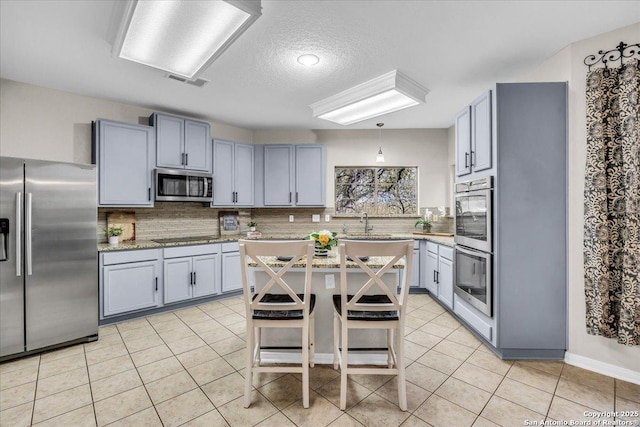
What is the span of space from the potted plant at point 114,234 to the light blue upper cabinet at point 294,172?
2.09 meters

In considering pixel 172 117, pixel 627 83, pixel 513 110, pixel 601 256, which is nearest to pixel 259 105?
pixel 172 117

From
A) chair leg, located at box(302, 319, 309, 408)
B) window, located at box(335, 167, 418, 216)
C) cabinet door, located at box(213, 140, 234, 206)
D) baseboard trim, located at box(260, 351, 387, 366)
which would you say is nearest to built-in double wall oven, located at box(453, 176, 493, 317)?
baseboard trim, located at box(260, 351, 387, 366)

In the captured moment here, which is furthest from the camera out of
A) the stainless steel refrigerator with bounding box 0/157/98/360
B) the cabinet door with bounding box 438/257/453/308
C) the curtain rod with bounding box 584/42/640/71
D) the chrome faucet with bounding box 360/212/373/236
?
the chrome faucet with bounding box 360/212/373/236

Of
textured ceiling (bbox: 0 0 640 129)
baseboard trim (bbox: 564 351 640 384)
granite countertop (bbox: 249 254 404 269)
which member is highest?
textured ceiling (bbox: 0 0 640 129)

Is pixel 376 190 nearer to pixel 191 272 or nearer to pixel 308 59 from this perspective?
pixel 308 59

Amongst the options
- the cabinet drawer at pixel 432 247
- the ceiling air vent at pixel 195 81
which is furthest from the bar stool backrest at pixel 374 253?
the ceiling air vent at pixel 195 81

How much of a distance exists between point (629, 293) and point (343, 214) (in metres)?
3.53

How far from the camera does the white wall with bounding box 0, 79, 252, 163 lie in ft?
10.1

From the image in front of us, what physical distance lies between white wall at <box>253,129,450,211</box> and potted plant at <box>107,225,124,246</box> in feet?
8.33

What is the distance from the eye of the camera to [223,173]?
176 inches

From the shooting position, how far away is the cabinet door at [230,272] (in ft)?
Answer: 13.7

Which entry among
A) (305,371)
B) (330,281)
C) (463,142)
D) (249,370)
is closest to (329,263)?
(330,281)

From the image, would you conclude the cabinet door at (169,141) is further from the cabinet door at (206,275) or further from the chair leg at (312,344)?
the chair leg at (312,344)

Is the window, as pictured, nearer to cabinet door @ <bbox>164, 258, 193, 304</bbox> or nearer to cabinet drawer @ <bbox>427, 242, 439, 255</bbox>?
cabinet drawer @ <bbox>427, 242, 439, 255</bbox>
